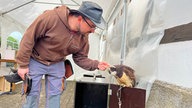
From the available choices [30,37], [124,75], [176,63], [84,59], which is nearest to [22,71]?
[30,37]

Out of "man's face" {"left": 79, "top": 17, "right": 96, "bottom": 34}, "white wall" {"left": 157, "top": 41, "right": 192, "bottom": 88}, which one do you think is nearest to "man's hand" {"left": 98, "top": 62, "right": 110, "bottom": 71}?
"man's face" {"left": 79, "top": 17, "right": 96, "bottom": 34}

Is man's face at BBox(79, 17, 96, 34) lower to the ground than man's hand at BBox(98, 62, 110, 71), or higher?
higher

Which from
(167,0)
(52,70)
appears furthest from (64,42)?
(167,0)

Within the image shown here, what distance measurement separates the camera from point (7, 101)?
4359 mm

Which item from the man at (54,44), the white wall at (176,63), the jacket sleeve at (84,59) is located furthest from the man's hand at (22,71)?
the white wall at (176,63)

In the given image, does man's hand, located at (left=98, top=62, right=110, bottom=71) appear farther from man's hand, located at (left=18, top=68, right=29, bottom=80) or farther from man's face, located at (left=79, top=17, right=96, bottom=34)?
man's hand, located at (left=18, top=68, right=29, bottom=80)

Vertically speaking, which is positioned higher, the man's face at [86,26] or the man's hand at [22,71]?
the man's face at [86,26]

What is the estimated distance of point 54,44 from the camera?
1.83m

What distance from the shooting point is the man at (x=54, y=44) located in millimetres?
1712

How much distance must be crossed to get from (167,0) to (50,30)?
0.82 m

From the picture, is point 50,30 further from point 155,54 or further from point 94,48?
point 94,48

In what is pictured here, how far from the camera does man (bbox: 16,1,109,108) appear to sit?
171cm

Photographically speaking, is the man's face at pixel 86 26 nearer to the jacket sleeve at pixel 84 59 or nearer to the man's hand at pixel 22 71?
the jacket sleeve at pixel 84 59

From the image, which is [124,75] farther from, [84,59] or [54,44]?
[54,44]
